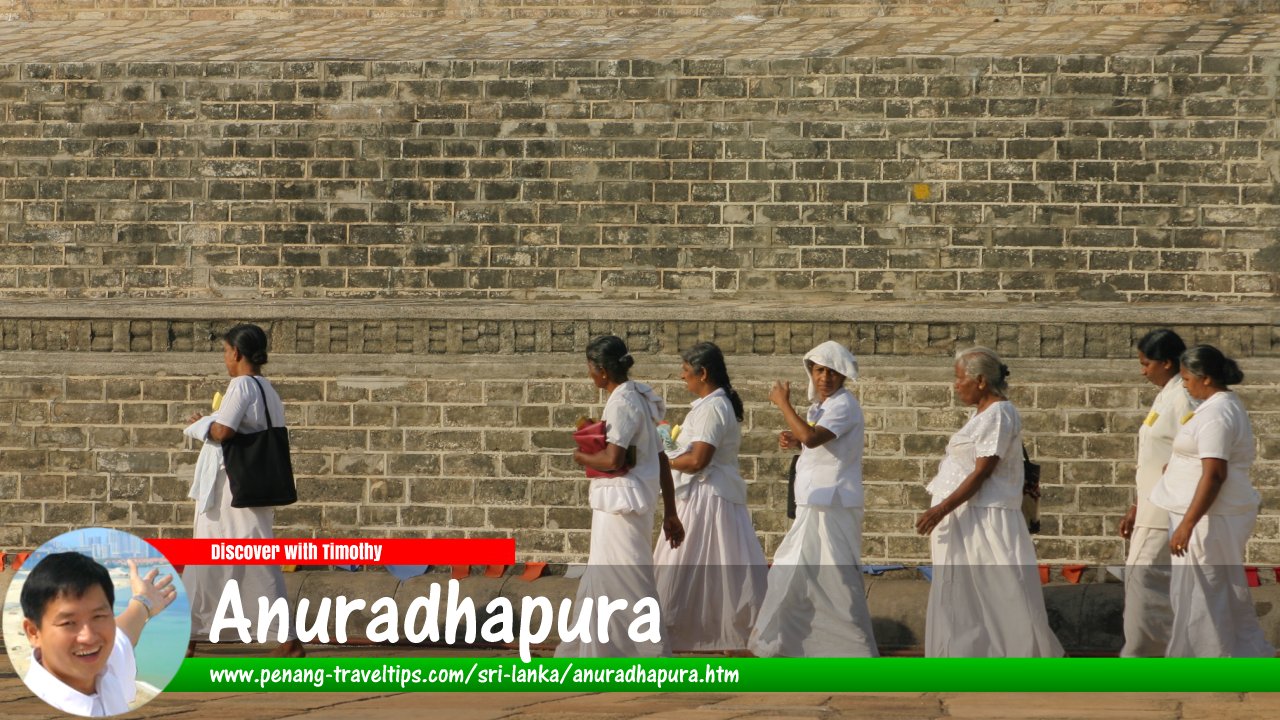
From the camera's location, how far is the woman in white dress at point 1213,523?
295 inches

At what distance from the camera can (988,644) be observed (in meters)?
7.66

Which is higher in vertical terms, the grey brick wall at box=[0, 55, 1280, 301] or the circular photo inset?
the grey brick wall at box=[0, 55, 1280, 301]

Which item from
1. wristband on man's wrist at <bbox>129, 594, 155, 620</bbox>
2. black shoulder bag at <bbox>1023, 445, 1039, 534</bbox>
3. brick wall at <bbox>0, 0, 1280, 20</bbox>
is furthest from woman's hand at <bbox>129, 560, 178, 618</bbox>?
brick wall at <bbox>0, 0, 1280, 20</bbox>

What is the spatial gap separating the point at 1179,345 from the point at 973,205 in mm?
4000

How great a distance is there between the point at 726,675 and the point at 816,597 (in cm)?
139

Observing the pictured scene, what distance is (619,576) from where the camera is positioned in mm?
7812

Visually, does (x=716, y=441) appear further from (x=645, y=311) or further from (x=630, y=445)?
(x=645, y=311)

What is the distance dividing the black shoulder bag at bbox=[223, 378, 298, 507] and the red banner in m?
0.20

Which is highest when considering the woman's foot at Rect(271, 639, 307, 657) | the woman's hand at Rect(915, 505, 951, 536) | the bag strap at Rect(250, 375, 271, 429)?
the bag strap at Rect(250, 375, 271, 429)

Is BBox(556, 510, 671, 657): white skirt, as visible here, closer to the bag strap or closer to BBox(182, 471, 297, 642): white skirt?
BBox(182, 471, 297, 642): white skirt

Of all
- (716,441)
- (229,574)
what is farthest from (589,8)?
(229,574)

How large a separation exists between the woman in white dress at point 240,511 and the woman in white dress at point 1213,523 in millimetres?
3920

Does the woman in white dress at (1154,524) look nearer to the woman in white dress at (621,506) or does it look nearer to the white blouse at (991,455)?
the white blouse at (991,455)

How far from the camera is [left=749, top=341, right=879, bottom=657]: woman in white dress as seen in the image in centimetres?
782
